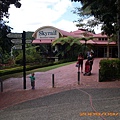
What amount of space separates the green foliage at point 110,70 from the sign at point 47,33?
2819 centimetres

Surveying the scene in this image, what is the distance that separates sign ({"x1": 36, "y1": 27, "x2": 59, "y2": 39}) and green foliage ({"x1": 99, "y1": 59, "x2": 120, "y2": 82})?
28188mm

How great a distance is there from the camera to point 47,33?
133 ft

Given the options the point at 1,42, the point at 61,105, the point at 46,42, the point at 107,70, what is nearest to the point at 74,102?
the point at 61,105

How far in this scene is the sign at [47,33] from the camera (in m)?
40.2

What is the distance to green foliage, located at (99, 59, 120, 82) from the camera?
12.4 m

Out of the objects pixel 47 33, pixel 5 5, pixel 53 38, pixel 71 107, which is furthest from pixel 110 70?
pixel 47 33

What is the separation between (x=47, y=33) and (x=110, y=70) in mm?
28989

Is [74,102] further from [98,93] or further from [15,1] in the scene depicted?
[15,1]

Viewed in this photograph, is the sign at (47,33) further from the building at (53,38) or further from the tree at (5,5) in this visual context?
the tree at (5,5)

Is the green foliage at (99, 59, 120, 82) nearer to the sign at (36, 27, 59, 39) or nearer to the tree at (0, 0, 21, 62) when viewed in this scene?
the tree at (0, 0, 21, 62)

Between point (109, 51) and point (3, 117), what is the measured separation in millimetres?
39435

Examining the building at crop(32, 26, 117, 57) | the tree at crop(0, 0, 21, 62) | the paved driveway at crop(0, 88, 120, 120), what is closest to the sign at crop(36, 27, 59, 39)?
the building at crop(32, 26, 117, 57)

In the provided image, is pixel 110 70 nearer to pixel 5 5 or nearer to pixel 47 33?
pixel 5 5

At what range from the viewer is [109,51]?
4472cm
